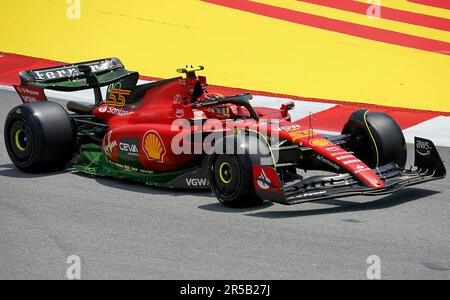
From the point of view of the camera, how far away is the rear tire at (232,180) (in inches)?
357

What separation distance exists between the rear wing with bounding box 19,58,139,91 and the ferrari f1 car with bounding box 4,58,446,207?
0.7 inches

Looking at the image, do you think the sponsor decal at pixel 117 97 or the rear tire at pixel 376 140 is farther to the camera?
the sponsor decal at pixel 117 97

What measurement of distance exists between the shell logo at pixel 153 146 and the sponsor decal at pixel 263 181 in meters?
1.51

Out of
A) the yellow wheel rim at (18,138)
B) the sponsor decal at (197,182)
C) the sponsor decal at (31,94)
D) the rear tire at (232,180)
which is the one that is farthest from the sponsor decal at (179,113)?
the sponsor decal at (31,94)

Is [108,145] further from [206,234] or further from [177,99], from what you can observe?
[206,234]

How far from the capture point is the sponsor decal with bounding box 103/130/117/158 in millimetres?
10688

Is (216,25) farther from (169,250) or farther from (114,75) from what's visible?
(169,250)

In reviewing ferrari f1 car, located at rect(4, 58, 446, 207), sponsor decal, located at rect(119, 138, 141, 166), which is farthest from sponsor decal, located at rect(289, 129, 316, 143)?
sponsor decal, located at rect(119, 138, 141, 166)

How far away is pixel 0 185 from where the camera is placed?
10.4 m

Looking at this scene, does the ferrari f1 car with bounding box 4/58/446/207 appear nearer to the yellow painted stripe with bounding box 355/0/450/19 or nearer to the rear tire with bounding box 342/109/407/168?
the rear tire with bounding box 342/109/407/168

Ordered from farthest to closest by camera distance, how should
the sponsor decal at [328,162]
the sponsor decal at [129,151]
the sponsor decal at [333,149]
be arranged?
the sponsor decal at [129,151], the sponsor decal at [333,149], the sponsor decal at [328,162]

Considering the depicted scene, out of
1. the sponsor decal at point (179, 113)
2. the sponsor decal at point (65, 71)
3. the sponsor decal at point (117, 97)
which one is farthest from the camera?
the sponsor decal at point (65, 71)

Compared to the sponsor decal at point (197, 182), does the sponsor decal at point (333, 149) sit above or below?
above

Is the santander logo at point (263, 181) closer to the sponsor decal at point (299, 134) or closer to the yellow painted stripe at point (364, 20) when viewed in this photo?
the sponsor decal at point (299, 134)
